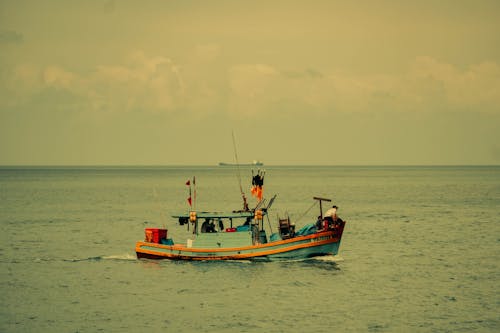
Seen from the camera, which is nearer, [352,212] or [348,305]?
[348,305]

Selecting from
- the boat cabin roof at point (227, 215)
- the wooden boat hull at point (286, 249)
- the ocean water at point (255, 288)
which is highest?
the boat cabin roof at point (227, 215)

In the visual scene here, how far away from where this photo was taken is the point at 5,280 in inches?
1626

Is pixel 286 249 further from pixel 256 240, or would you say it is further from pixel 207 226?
pixel 207 226

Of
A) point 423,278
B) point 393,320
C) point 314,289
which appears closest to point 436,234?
point 423,278

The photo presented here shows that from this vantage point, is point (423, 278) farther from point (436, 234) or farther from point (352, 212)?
point (352, 212)

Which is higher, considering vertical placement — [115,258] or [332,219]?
[332,219]

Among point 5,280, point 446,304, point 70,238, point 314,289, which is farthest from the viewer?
point 70,238

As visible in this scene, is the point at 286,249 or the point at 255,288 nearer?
the point at 255,288

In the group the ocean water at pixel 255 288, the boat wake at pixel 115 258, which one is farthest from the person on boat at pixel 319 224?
the boat wake at pixel 115 258

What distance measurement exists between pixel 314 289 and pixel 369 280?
14.4 feet

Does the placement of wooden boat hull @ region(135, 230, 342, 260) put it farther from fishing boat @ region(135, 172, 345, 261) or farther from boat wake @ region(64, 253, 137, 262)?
boat wake @ region(64, 253, 137, 262)

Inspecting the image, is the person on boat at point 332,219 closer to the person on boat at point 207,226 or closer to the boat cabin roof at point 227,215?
the boat cabin roof at point 227,215

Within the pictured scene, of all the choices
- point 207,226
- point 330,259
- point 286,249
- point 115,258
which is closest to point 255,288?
point 286,249

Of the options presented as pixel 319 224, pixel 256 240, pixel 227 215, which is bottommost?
pixel 256 240
